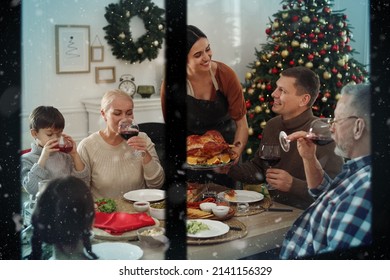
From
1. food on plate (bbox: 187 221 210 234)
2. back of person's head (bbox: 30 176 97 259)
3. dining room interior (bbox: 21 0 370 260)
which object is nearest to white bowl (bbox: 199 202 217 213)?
dining room interior (bbox: 21 0 370 260)

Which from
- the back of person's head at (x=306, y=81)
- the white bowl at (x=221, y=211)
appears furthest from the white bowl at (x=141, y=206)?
the back of person's head at (x=306, y=81)

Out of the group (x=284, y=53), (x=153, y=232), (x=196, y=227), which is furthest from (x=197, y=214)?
(x=284, y=53)

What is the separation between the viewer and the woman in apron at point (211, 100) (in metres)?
2.23

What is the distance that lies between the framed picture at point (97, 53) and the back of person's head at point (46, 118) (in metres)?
0.26

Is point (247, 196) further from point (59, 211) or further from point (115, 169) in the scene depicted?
point (59, 211)

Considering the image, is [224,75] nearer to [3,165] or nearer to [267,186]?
[267,186]

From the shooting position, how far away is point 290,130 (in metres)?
2.17

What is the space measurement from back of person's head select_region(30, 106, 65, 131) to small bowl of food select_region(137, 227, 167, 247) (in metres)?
0.63

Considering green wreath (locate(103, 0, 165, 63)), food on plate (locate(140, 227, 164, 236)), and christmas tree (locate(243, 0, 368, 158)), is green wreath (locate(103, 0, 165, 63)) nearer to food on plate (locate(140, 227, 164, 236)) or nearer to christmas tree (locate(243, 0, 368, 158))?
christmas tree (locate(243, 0, 368, 158))

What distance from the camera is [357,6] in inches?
86.3

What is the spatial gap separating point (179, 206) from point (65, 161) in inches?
19.3

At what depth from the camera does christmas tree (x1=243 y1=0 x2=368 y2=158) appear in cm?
231

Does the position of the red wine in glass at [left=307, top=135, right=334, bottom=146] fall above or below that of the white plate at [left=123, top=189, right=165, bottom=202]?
above

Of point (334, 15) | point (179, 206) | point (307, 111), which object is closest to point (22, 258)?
point (179, 206)
